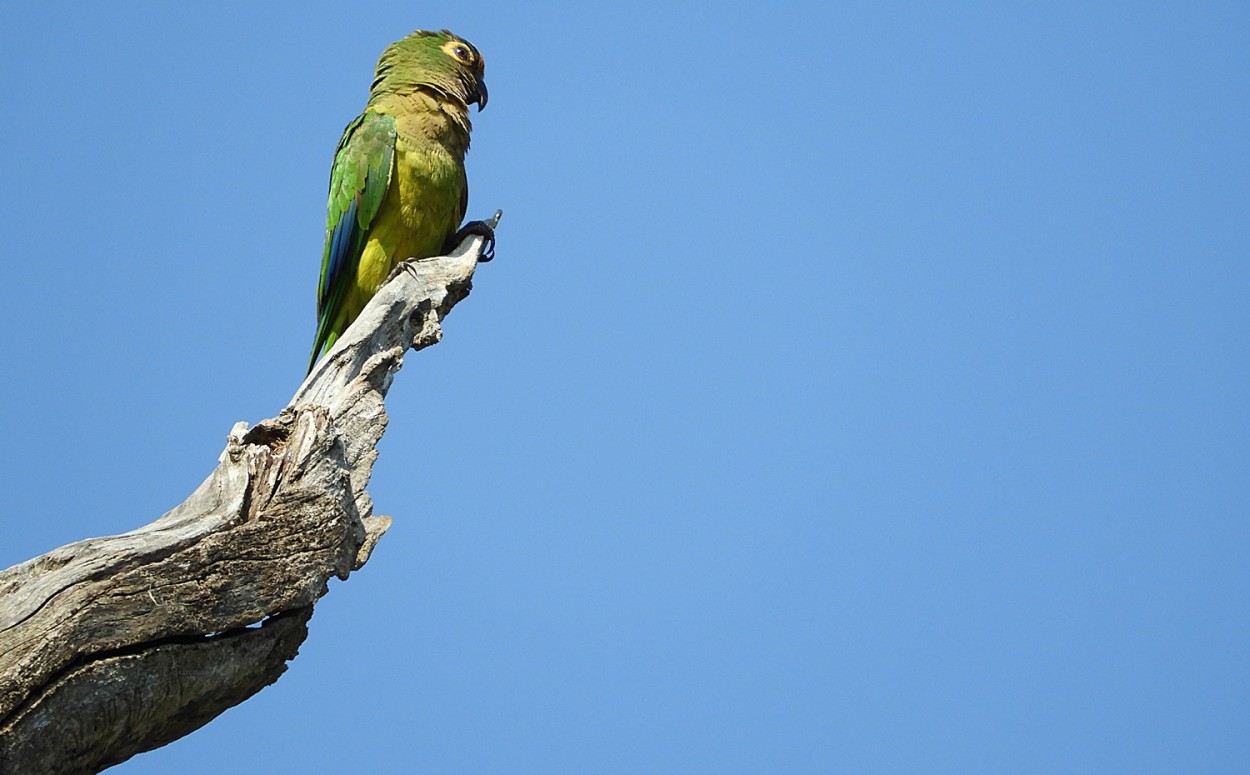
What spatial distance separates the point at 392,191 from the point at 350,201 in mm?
312

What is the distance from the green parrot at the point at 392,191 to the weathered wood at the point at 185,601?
3153mm

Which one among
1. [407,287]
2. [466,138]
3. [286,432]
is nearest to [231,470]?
[286,432]

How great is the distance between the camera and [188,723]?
13.3ft

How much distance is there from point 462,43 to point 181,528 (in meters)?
5.51

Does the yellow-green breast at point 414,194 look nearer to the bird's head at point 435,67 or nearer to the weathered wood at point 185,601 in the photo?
the bird's head at point 435,67

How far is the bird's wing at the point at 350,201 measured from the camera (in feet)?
24.7

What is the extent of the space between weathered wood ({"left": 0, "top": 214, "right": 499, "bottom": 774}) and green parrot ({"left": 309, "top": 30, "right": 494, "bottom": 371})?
315 centimetres

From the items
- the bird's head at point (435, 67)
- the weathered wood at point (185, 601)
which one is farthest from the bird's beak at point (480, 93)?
the weathered wood at point (185, 601)

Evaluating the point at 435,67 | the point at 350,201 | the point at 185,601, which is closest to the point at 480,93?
the point at 435,67

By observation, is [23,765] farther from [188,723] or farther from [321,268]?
[321,268]

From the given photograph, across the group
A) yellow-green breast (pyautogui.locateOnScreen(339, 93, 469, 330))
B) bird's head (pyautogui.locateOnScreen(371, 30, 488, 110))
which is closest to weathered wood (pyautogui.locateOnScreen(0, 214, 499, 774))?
yellow-green breast (pyautogui.locateOnScreen(339, 93, 469, 330))

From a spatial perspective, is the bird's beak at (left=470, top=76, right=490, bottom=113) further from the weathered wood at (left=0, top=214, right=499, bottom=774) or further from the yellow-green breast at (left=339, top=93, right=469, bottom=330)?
A: the weathered wood at (left=0, top=214, right=499, bottom=774)

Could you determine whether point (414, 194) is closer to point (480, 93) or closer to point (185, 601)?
point (480, 93)

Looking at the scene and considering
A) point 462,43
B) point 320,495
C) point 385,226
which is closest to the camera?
point 320,495
